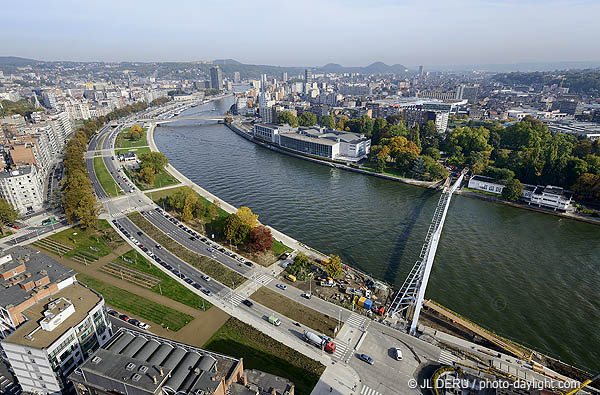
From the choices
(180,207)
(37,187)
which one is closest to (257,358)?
(180,207)

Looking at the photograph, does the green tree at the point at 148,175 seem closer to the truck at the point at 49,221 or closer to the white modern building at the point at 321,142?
the truck at the point at 49,221

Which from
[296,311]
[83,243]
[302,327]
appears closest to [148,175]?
[83,243]

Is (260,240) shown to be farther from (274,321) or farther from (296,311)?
(274,321)

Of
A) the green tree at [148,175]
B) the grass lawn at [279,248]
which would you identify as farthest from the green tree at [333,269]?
the green tree at [148,175]

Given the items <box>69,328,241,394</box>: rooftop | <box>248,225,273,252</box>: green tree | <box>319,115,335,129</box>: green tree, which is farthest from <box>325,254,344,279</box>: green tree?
<box>319,115,335,129</box>: green tree

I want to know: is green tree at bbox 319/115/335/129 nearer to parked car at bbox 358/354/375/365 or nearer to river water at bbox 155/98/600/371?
river water at bbox 155/98/600/371

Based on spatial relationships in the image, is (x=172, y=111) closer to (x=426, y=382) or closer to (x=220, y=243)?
(x=220, y=243)

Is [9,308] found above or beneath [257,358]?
above
